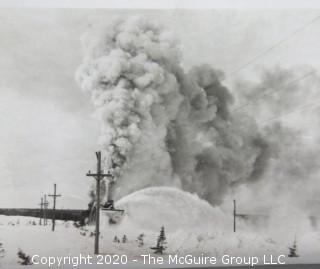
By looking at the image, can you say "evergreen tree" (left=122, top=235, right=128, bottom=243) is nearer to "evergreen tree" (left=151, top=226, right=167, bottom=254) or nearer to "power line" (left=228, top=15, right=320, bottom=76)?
"evergreen tree" (left=151, top=226, right=167, bottom=254)

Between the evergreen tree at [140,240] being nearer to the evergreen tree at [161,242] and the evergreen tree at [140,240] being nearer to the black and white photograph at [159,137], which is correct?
the black and white photograph at [159,137]

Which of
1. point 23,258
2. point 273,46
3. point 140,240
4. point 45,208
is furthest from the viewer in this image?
point 273,46

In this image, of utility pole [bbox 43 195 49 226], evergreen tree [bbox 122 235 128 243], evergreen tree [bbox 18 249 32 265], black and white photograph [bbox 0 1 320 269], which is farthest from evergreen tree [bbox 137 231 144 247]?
evergreen tree [bbox 18 249 32 265]

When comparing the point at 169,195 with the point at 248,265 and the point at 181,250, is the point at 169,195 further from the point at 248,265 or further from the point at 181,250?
the point at 248,265

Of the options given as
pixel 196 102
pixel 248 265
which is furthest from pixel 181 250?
pixel 196 102

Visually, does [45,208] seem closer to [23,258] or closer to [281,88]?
[23,258]

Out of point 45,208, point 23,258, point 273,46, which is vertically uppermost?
point 273,46

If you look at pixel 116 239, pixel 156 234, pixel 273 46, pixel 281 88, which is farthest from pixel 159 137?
pixel 273 46

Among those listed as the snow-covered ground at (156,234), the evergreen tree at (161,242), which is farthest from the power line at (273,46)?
the evergreen tree at (161,242)
